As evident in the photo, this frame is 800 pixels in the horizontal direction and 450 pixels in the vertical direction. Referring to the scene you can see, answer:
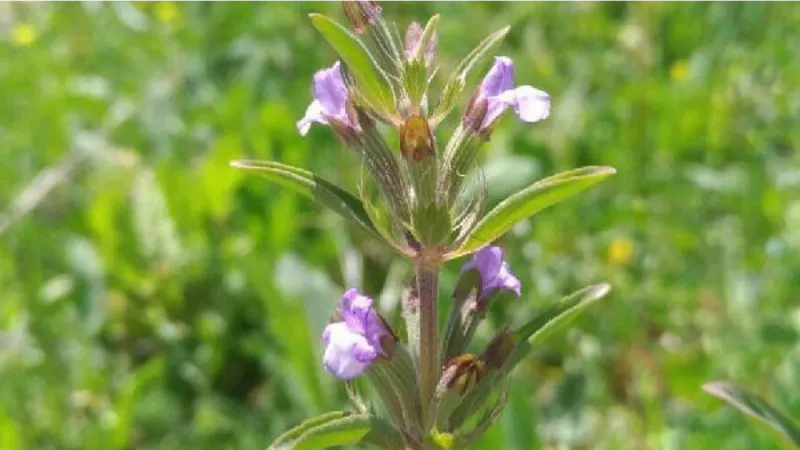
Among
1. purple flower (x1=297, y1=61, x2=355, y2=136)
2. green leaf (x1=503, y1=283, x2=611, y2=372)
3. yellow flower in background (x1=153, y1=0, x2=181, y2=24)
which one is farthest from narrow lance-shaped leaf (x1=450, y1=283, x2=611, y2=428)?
yellow flower in background (x1=153, y1=0, x2=181, y2=24)

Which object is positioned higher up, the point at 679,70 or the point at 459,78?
the point at 459,78

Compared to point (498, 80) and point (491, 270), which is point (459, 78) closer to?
point (498, 80)

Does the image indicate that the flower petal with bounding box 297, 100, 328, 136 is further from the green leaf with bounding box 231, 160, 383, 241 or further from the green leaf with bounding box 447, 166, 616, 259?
the green leaf with bounding box 447, 166, 616, 259

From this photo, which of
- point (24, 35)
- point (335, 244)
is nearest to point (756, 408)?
point (335, 244)

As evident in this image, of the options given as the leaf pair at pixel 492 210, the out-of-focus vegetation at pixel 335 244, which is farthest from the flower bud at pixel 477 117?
the out-of-focus vegetation at pixel 335 244

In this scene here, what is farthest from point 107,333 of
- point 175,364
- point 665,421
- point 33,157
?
point 665,421
